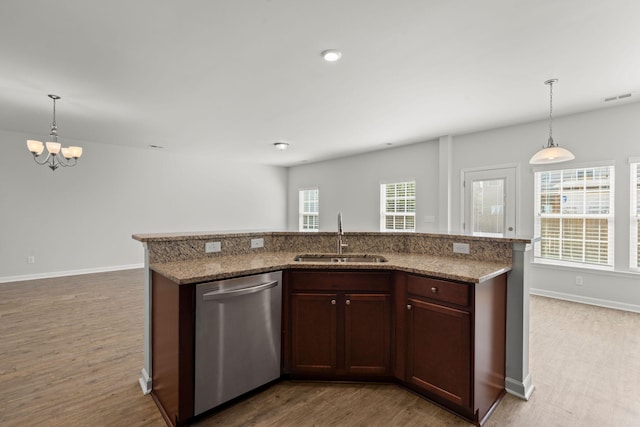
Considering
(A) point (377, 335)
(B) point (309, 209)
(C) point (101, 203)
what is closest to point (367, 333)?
(A) point (377, 335)

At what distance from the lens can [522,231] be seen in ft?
16.2

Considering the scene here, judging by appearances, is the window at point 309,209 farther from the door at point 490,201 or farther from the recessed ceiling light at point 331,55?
the recessed ceiling light at point 331,55

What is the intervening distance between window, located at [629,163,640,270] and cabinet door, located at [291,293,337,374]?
4.36 m

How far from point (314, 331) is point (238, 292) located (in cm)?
66

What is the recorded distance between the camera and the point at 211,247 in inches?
98.9

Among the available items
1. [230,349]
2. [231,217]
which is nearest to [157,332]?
[230,349]

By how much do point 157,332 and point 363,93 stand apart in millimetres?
3153

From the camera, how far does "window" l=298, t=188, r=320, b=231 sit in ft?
29.3

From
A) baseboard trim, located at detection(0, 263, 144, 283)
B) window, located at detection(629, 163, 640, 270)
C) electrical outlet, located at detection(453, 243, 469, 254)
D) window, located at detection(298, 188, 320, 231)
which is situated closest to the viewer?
electrical outlet, located at detection(453, 243, 469, 254)

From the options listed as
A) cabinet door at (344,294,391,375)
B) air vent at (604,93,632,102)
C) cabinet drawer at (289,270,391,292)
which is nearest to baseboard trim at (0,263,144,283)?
cabinet drawer at (289,270,391,292)

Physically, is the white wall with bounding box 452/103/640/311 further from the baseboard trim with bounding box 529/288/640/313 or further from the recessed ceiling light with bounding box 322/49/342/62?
the recessed ceiling light with bounding box 322/49/342/62

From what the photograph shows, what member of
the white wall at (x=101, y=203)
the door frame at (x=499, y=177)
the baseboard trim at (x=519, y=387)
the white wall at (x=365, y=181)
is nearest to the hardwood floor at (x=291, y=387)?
the baseboard trim at (x=519, y=387)

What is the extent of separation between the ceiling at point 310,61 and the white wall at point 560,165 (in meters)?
0.28

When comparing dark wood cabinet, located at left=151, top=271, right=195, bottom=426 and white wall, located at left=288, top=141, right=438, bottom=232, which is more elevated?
white wall, located at left=288, top=141, right=438, bottom=232
